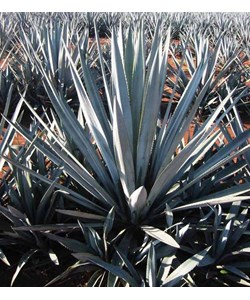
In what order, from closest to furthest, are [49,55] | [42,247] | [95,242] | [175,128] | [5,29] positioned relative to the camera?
[95,242] < [42,247] < [175,128] < [49,55] < [5,29]

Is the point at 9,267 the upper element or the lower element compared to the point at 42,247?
lower

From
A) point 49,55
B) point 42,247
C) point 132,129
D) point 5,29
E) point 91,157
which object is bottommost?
point 42,247

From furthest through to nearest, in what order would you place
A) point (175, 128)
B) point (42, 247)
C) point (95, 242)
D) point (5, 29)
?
point (5, 29)
point (175, 128)
point (42, 247)
point (95, 242)

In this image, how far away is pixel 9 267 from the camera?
1612mm

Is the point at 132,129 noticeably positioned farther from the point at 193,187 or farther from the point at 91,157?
the point at 193,187

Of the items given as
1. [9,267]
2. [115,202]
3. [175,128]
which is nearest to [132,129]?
[175,128]

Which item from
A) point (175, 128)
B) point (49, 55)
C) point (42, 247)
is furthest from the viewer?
point (49, 55)

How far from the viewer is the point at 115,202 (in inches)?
65.4

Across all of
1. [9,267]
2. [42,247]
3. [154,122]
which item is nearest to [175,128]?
[154,122]

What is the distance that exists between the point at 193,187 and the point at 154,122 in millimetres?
429

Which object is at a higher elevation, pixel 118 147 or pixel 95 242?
pixel 118 147

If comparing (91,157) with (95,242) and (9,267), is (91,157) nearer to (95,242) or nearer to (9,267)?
(95,242)

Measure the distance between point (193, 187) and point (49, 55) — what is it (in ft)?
7.92

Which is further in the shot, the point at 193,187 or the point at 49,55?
the point at 49,55
